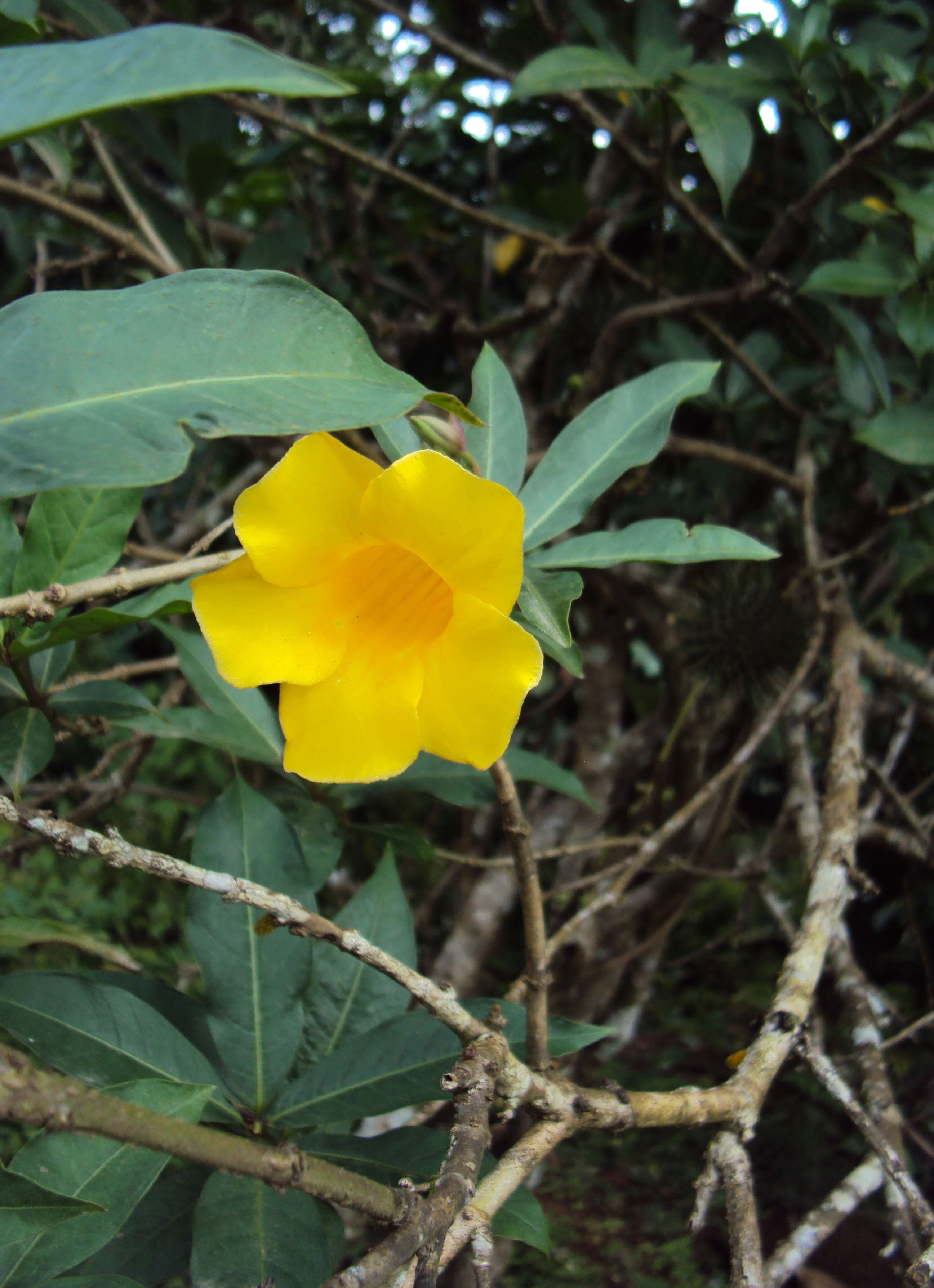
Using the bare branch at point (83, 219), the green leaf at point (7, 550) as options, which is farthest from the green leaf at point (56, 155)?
the green leaf at point (7, 550)

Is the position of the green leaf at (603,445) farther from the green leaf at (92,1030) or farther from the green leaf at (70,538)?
the green leaf at (92,1030)

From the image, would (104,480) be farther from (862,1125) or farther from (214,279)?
(862,1125)

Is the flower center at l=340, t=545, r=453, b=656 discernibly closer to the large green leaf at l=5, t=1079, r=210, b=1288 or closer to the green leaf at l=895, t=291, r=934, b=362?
the large green leaf at l=5, t=1079, r=210, b=1288

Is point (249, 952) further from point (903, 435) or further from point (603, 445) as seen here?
point (903, 435)

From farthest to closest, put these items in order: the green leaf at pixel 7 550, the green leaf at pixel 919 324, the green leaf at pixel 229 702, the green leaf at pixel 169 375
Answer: the green leaf at pixel 919 324 → the green leaf at pixel 229 702 → the green leaf at pixel 7 550 → the green leaf at pixel 169 375

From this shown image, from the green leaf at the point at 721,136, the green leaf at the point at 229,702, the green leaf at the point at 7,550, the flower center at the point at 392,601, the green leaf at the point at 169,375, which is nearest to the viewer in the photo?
the green leaf at the point at 169,375

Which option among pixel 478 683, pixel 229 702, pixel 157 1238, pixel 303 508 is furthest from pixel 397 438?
pixel 157 1238

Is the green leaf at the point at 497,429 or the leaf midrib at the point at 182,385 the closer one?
the leaf midrib at the point at 182,385
